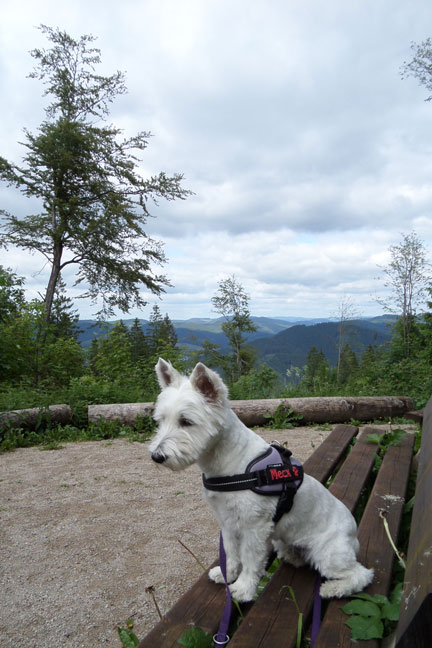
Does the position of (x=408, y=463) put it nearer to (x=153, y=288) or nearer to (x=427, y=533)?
(x=427, y=533)

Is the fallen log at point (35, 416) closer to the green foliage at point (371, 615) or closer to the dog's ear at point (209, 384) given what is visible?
the dog's ear at point (209, 384)

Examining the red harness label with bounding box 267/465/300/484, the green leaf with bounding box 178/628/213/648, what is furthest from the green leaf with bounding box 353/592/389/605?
the green leaf with bounding box 178/628/213/648

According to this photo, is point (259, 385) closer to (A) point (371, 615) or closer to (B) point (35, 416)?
(B) point (35, 416)

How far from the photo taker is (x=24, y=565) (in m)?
3.63

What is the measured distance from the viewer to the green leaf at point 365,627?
183cm

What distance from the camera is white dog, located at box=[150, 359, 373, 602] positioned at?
2.19 metres

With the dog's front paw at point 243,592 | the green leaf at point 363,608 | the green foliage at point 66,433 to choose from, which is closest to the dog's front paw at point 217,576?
the dog's front paw at point 243,592

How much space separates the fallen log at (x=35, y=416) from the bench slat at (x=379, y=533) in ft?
21.1

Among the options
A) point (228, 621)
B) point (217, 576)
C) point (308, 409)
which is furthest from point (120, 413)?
point (228, 621)

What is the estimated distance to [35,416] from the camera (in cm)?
798

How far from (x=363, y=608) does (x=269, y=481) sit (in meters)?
0.74

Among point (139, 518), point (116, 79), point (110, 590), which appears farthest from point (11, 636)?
point (116, 79)

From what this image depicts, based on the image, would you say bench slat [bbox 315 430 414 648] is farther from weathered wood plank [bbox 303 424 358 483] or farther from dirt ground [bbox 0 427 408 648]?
dirt ground [bbox 0 427 408 648]

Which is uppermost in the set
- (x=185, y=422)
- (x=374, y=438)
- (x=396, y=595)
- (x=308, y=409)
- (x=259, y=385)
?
(x=185, y=422)
